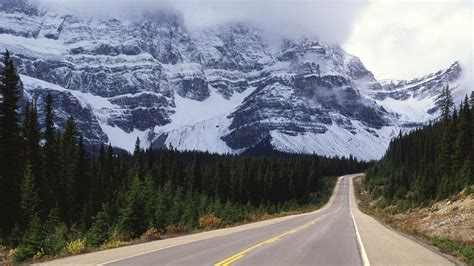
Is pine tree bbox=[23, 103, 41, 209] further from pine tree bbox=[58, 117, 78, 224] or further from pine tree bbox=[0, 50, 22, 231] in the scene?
pine tree bbox=[0, 50, 22, 231]

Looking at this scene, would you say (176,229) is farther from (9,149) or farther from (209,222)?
(9,149)

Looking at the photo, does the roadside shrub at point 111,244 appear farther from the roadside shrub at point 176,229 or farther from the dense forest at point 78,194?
the roadside shrub at point 176,229

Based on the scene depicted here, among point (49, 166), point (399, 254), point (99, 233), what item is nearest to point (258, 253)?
point (399, 254)

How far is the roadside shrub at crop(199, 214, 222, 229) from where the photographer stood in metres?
32.4

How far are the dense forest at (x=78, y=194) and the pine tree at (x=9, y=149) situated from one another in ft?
0.22

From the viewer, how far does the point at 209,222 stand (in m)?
32.9

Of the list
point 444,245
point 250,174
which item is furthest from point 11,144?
point 250,174

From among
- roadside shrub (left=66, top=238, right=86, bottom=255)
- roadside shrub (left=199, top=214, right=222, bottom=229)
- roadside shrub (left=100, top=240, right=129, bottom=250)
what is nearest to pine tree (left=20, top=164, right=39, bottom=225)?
roadside shrub (left=199, top=214, right=222, bottom=229)

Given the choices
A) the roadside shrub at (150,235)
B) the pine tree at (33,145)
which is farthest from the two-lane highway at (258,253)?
the pine tree at (33,145)

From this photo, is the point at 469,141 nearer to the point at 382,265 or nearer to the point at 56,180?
the point at 56,180

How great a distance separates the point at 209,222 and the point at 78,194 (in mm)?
31641

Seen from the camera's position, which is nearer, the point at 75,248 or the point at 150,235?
the point at 75,248

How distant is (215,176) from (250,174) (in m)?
9.15

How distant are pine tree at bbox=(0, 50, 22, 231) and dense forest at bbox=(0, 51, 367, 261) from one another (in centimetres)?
7
